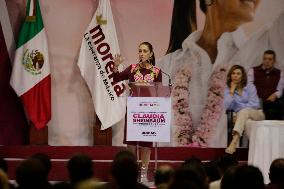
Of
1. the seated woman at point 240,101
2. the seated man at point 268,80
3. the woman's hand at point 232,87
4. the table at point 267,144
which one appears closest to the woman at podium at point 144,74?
the table at point 267,144

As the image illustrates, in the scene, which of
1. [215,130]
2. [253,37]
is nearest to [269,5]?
[253,37]

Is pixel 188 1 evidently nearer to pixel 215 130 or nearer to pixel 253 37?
pixel 253 37

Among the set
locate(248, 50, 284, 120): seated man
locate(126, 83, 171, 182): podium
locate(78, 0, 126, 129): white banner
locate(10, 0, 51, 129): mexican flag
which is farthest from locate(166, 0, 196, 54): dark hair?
locate(126, 83, 171, 182): podium

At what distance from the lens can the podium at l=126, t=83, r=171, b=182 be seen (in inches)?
241

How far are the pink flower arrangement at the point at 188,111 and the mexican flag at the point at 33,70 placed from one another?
187 centimetres

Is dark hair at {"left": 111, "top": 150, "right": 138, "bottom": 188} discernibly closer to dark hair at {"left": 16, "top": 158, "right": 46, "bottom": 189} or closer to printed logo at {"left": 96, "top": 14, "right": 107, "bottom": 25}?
dark hair at {"left": 16, "top": 158, "right": 46, "bottom": 189}

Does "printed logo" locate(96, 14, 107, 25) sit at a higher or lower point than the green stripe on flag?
higher

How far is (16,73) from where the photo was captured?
8992 mm

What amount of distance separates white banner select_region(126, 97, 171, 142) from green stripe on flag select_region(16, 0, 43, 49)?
3.42m

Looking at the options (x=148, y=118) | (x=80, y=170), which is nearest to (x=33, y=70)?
(x=148, y=118)

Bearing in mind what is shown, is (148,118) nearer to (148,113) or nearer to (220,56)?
(148,113)

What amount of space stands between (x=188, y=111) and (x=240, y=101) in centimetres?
141

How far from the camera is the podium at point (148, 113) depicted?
241 inches

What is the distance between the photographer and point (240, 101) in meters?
8.20
